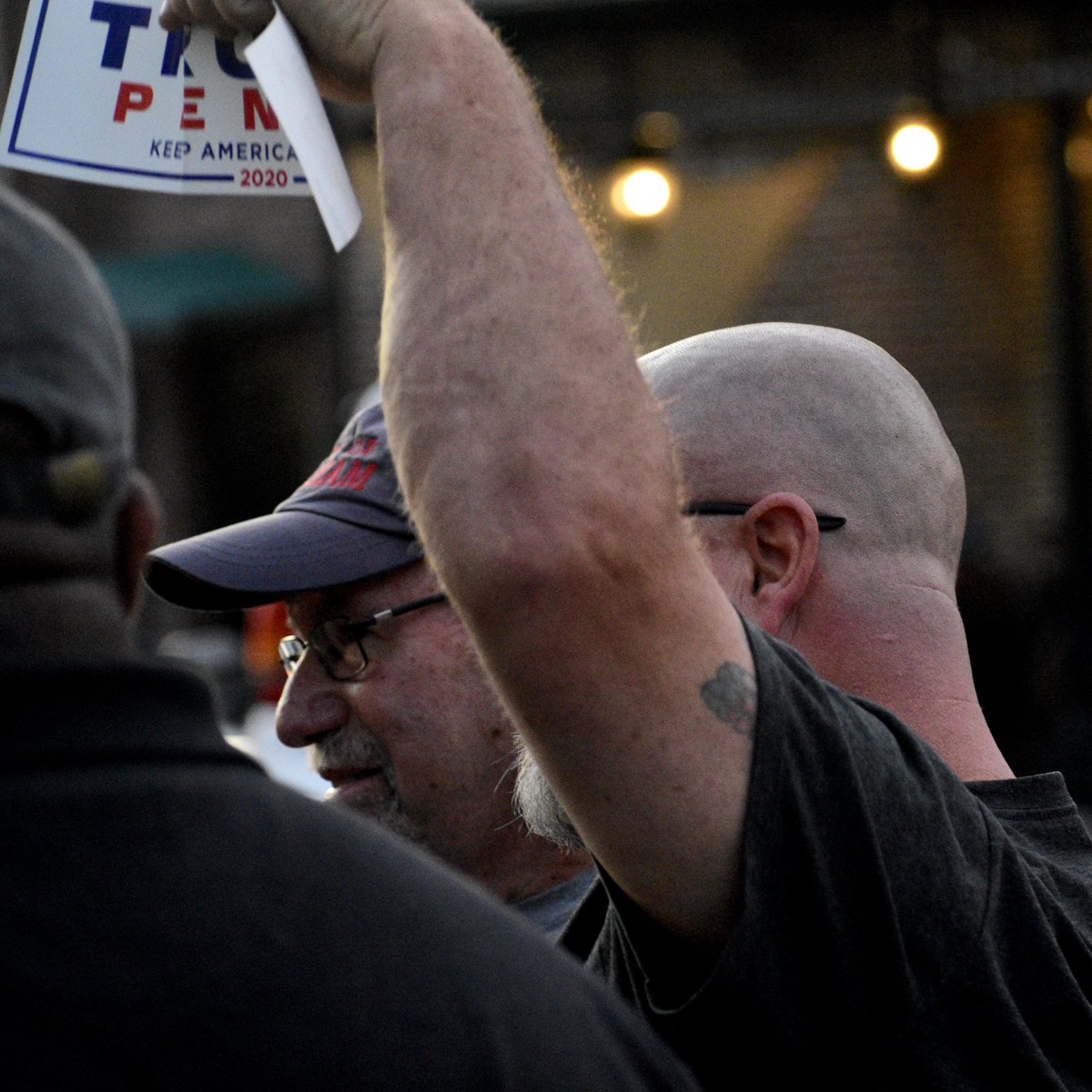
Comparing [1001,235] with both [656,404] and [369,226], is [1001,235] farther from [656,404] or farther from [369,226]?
[656,404]

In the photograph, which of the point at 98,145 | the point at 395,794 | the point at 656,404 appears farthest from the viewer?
the point at 395,794

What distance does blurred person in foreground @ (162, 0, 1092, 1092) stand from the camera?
1360 mm

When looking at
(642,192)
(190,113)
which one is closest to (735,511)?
(190,113)

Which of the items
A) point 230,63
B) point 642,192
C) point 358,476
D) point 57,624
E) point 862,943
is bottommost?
point 862,943

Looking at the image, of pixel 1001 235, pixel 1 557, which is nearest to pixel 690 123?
pixel 1001 235

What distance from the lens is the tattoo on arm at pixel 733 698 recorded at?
4.60 ft

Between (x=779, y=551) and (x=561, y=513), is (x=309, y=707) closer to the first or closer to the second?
(x=779, y=551)

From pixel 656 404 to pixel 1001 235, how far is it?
8.94 meters

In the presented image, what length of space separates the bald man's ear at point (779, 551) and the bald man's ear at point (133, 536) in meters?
0.91

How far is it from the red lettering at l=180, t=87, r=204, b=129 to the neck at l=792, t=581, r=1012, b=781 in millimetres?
872

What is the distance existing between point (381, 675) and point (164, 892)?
174 centimetres

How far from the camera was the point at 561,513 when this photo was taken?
4.43 ft

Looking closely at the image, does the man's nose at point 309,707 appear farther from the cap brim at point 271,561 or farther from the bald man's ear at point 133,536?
the bald man's ear at point 133,536

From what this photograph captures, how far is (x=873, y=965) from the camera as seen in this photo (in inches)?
55.6
